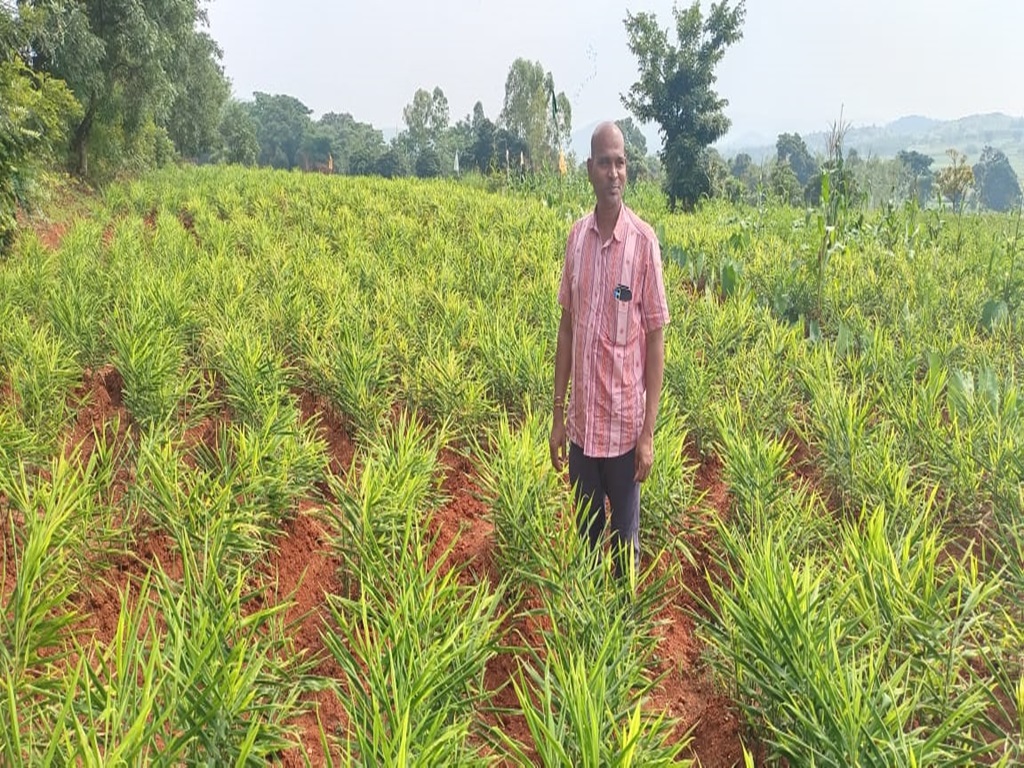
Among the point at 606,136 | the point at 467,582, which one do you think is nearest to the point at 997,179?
the point at 606,136

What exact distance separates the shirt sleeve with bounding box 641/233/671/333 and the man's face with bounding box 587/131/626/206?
7.7 inches

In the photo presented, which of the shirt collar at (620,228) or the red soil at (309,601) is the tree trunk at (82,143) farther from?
the shirt collar at (620,228)

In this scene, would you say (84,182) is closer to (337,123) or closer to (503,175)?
(503,175)

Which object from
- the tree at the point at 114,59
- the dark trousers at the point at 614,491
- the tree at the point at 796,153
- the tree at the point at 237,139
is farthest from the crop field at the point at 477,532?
the tree at the point at 796,153

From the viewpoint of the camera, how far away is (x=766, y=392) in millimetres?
3281

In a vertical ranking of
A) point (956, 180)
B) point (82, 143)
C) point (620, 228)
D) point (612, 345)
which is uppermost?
point (82, 143)

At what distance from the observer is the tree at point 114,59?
11742 millimetres

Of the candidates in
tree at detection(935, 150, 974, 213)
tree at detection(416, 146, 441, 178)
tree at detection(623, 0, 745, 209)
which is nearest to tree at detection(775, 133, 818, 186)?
tree at detection(416, 146, 441, 178)

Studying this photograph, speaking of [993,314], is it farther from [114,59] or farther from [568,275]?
[114,59]

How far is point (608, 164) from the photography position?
1.76m

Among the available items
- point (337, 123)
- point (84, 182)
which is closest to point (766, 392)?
point (84, 182)

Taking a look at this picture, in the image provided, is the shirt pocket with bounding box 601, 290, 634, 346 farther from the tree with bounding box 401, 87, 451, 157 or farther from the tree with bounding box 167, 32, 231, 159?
the tree with bounding box 401, 87, 451, 157

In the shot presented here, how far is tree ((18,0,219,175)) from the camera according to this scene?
11742mm

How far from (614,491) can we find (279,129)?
75.9m
